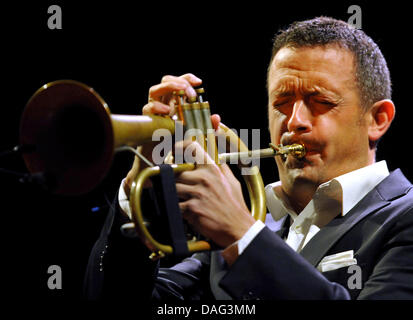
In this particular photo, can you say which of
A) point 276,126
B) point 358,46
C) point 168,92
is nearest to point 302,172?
point 276,126

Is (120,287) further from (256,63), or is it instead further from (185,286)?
(256,63)

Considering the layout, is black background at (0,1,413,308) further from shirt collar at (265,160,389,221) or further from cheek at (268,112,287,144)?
shirt collar at (265,160,389,221)

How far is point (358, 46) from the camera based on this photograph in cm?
226

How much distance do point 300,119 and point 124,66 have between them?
1.49 meters

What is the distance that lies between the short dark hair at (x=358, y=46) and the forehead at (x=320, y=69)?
0.04 meters

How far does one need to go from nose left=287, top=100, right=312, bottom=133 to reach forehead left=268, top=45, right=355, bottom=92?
106 mm

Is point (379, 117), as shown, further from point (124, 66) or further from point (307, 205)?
point (124, 66)

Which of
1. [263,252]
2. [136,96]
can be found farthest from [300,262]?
[136,96]

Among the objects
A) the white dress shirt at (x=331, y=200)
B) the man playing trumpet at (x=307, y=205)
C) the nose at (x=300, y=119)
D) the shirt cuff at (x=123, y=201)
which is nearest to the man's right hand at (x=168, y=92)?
the man playing trumpet at (x=307, y=205)

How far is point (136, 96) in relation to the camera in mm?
3199

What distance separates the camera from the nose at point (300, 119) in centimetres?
212

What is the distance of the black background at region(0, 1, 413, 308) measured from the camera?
271cm

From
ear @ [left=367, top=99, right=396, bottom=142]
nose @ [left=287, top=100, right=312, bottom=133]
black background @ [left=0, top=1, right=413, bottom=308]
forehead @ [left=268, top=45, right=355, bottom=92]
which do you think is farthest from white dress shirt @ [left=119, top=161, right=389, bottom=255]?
black background @ [left=0, top=1, right=413, bottom=308]

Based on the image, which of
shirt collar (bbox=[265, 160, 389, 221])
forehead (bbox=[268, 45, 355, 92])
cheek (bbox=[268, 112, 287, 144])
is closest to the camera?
shirt collar (bbox=[265, 160, 389, 221])
